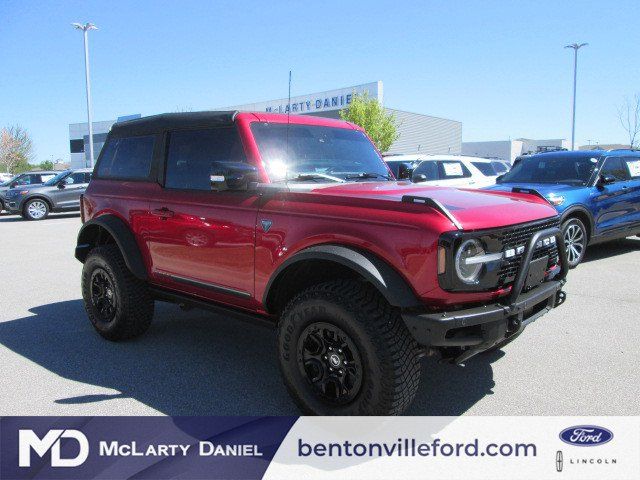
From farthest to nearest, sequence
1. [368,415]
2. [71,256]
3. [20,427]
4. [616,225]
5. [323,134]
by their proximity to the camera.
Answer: [71,256], [616,225], [323,134], [20,427], [368,415]

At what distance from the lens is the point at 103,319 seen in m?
4.79

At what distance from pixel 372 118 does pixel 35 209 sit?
2830 cm

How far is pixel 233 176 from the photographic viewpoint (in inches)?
134

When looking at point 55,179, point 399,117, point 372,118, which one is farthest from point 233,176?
point 399,117

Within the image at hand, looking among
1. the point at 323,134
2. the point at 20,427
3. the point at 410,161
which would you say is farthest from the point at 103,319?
the point at 410,161

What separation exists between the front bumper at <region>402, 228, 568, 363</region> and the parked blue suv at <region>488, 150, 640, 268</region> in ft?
15.5

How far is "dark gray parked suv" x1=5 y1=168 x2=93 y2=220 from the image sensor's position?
1820cm

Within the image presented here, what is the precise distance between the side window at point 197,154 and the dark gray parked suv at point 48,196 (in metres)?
15.5

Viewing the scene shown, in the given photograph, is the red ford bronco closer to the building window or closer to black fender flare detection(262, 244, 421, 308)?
black fender flare detection(262, 244, 421, 308)

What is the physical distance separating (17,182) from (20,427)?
1945 cm

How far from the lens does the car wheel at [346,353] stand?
110 inches

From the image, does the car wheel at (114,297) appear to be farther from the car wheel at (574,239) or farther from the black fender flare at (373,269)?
the car wheel at (574,239)

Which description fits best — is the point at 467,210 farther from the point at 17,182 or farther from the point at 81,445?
the point at 17,182

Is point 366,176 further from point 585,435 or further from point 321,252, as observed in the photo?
point 585,435
